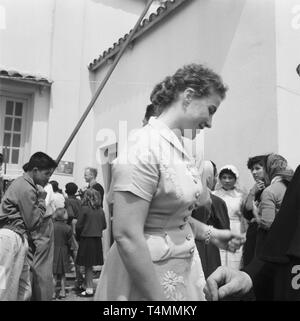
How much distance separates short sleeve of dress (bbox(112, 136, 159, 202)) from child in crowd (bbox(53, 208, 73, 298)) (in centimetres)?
410

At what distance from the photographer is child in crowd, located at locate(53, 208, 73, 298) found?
5.18 m

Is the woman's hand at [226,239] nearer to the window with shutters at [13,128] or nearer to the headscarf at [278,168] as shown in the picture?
the headscarf at [278,168]

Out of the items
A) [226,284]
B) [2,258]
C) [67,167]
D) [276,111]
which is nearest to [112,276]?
[226,284]

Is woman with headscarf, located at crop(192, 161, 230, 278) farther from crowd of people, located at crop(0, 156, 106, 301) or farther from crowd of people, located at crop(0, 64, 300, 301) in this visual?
crowd of people, located at crop(0, 156, 106, 301)

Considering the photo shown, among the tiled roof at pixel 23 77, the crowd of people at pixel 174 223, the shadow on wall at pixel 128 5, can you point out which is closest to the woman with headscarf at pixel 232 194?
the crowd of people at pixel 174 223

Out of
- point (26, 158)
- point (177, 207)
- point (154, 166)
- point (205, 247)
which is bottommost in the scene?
point (205, 247)

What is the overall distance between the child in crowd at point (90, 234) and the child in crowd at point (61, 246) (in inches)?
6.7

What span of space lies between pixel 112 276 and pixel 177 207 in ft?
1.27

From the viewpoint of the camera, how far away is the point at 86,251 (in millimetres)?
5348

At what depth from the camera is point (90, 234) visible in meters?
5.36

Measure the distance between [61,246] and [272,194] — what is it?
3.17m

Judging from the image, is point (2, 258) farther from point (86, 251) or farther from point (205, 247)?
point (86, 251)

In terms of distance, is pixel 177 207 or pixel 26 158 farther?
pixel 26 158

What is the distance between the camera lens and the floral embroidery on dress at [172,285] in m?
1.50
